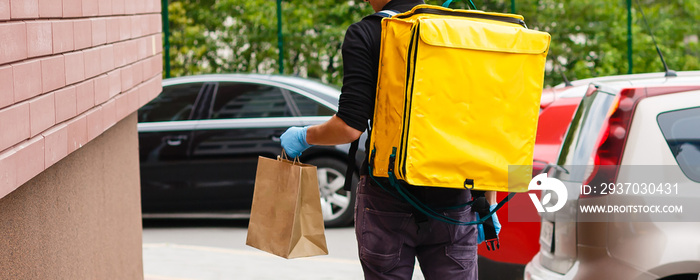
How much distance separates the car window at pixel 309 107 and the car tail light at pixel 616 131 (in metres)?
4.29

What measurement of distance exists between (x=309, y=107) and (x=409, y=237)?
17.4 feet

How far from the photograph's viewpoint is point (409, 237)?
123 inches

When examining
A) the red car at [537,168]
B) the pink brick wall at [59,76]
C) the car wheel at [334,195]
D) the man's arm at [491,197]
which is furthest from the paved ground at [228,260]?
the man's arm at [491,197]

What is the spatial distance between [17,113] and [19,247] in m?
0.51

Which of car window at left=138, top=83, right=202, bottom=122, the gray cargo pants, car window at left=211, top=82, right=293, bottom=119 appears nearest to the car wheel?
car window at left=211, top=82, right=293, bottom=119

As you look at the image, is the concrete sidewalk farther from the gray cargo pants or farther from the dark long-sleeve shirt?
the dark long-sleeve shirt

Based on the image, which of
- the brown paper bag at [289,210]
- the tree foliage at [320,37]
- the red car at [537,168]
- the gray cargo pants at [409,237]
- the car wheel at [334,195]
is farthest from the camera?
the tree foliage at [320,37]

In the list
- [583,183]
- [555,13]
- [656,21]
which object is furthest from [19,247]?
[656,21]

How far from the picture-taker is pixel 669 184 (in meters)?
3.93

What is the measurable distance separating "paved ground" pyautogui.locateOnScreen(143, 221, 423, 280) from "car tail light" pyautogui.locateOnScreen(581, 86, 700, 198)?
2247 millimetres

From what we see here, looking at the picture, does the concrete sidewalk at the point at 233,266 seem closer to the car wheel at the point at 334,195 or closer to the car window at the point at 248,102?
the car wheel at the point at 334,195

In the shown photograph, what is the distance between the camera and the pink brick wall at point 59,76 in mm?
2711

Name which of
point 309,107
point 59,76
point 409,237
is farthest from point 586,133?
point 309,107

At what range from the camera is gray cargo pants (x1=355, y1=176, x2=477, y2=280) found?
3113 millimetres
